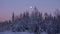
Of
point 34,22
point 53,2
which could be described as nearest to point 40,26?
point 34,22

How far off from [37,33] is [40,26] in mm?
141

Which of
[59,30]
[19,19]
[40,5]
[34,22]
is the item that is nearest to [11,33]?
[19,19]

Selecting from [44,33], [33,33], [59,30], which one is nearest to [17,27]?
[33,33]

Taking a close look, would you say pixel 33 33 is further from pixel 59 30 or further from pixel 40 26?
pixel 59 30

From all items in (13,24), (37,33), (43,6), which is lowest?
(37,33)

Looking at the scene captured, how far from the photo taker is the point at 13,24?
7.51ft

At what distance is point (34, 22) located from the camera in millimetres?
2332

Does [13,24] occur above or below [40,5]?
below

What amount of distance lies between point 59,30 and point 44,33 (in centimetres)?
29

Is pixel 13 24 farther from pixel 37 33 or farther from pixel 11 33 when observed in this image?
pixel 37 33

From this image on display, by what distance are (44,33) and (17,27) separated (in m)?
0.50

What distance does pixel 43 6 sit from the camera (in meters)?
2.33

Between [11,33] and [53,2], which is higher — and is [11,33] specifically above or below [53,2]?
below

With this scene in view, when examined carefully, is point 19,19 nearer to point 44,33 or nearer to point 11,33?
point 11,33
